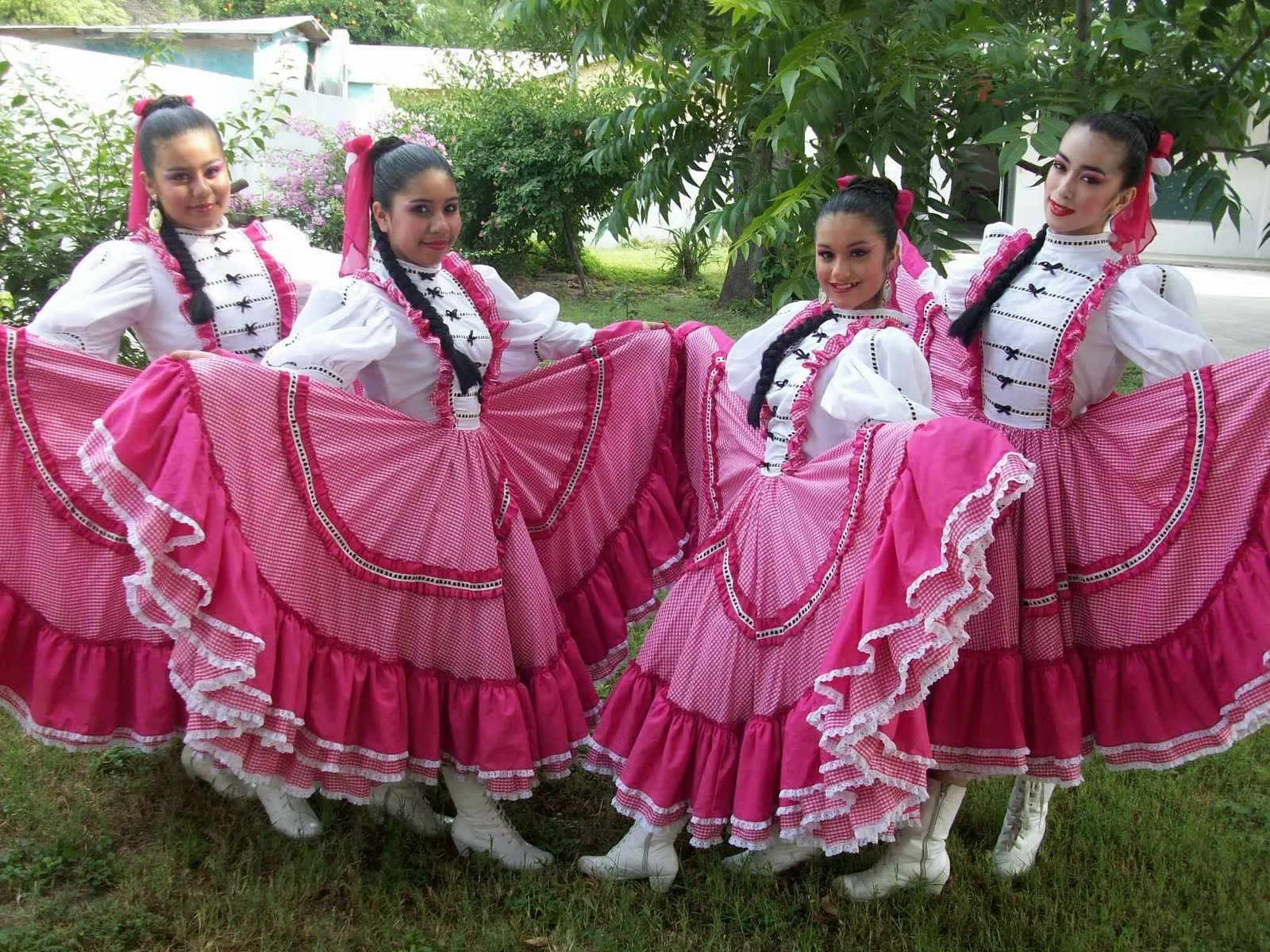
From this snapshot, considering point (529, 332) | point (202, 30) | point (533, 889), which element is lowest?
point (533, 889)

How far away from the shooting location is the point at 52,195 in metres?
4.23

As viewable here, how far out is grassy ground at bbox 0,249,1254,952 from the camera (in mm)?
2777

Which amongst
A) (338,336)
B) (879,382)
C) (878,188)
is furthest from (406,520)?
(878,188)

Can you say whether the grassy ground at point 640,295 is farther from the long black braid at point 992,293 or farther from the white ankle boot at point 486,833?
the white ankle boot at point 486,833

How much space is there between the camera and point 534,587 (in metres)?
3.03

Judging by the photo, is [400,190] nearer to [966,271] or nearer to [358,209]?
[358,209]

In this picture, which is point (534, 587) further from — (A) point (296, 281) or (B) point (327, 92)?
(B) point (327, 92)

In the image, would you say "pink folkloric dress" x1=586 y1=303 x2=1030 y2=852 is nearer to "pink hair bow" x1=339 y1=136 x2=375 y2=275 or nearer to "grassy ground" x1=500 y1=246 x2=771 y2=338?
"pink hair bow" x1=339 y1=136 x2=375 y2=275

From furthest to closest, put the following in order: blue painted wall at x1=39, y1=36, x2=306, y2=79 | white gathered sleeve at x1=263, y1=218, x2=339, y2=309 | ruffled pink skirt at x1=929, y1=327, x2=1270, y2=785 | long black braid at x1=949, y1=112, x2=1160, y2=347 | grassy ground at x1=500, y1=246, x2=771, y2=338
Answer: blue painted wall at x1=39, y1=36, x2=306, y2=79 < grassy ground at x1=500, y1=246, x2=771, y2=338 < white gathered sleeve at x1=263, y1=218, x2=339, y2=309 < long black braid at x1=949, y1=112, x2=1160, y2=347 < ruffled pink skirt at x1=929, y1=327, x2=1270, y2=785

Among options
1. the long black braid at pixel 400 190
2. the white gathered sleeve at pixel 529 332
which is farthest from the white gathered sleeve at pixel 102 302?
the white gathered sleeve at pixel 529 332

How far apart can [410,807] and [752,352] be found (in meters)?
1.65

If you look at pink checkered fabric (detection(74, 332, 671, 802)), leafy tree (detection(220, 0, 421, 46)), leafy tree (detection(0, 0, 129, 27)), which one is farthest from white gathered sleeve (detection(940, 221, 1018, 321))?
leafy tree (detection(220, 0, 421, 46))

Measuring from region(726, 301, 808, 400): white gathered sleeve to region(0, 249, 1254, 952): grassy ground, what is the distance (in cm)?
133

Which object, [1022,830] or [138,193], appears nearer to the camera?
[1022,830]
